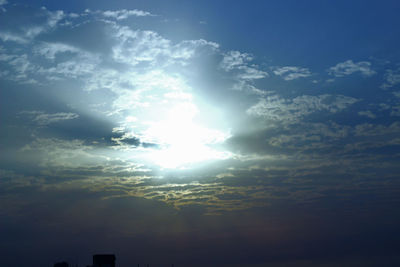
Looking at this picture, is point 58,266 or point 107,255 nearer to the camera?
point 107,255

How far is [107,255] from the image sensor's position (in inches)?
2916

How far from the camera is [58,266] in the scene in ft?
260

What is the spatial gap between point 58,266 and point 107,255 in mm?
11668
